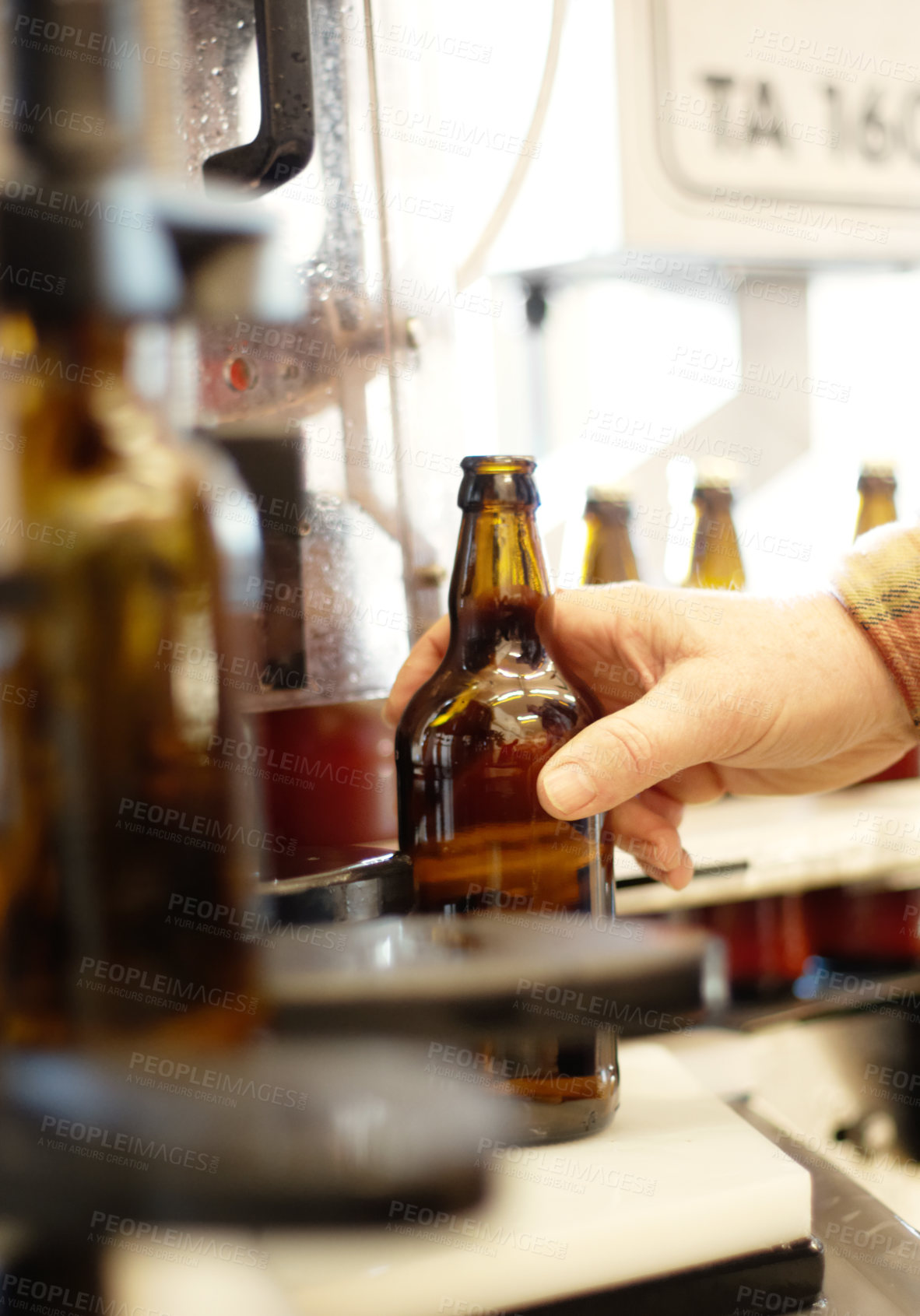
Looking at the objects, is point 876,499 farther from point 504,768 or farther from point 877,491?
point 504,768

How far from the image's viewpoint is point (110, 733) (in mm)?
248

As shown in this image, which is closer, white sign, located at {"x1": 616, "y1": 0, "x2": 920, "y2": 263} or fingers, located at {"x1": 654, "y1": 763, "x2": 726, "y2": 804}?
fingers, located at {"x1": 654, "y1": 763, "x2": 726, "y2": 804}

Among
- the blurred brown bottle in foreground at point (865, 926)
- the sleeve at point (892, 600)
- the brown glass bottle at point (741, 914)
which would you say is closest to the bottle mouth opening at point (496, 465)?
the sleeve at point (892, 600)

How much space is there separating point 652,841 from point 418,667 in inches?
7.9

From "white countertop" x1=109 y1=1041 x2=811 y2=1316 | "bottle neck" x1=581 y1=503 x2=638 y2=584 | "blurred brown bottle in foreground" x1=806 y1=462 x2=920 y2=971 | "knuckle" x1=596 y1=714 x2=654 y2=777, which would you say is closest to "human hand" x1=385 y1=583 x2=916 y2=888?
"knuckle" x1=596 y1=714 x2=654 y2=777

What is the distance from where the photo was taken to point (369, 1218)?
0.39 metres

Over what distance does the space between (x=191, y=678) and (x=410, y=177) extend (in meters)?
0.55

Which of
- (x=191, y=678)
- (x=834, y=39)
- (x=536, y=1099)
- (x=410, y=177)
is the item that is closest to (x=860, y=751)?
(x=536, y=1099)

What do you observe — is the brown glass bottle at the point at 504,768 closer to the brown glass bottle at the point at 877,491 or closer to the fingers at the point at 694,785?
the fingers at the point at 694,785

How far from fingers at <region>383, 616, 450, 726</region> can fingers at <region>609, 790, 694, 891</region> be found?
16 cm

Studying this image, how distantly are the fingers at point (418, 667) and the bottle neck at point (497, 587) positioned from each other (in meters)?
0.07

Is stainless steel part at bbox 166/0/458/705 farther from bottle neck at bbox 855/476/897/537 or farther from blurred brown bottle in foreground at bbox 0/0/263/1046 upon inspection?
bottle neck at bbox 855/476/897/537

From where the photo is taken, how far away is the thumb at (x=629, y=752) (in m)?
0.49

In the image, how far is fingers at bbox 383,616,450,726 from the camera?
64 cm
